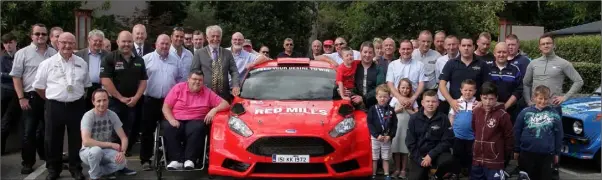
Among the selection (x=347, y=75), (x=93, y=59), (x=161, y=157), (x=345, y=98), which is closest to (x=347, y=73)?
(x=347, y=75)

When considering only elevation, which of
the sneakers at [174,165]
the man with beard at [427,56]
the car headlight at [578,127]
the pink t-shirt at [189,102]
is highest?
the man with beard at [427,56]

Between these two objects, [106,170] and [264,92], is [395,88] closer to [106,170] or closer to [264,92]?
[264,92]

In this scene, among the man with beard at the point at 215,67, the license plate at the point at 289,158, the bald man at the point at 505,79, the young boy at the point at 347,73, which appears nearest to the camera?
the license plate at the point at 289,158

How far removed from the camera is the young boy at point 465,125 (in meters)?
7.02

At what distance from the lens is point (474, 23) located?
2714 centimetres

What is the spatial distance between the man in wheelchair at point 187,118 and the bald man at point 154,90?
58cm

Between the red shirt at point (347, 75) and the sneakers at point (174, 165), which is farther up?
the red shirt at point (347, 75)

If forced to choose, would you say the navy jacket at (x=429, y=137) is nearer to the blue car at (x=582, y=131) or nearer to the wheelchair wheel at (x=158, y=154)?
the blue car at (x=582, y=131)

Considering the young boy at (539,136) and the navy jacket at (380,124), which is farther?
the navy jacket at (380,124)

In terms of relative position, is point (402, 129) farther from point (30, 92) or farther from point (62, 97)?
point (30, 92)

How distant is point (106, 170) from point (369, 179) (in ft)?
10.1

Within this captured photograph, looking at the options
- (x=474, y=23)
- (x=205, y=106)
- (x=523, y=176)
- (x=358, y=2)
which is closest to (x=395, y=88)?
(x=523, y=176)

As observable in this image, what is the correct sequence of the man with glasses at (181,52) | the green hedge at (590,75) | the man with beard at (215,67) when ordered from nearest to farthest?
the man with beard at (215,67) → the man with glasses at (181,52) → the green hedge at (590,75)

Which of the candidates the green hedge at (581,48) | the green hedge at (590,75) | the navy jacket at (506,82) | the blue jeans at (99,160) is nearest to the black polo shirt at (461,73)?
the navy jacket at (506,82)
